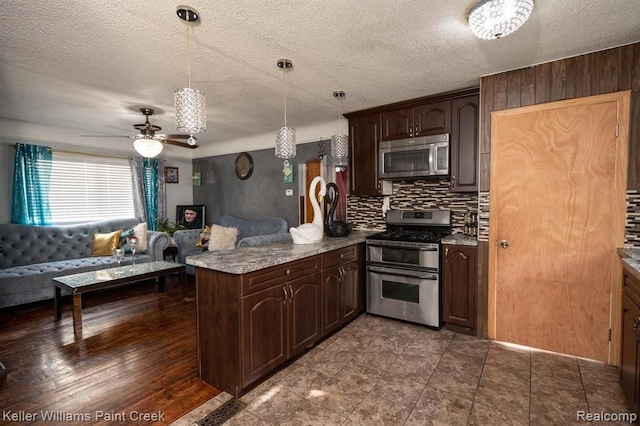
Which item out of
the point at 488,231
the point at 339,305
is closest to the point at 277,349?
the point at 339,305

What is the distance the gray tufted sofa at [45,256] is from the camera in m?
3.45

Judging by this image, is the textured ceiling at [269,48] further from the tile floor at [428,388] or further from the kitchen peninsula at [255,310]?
the tile floor at [428,388]

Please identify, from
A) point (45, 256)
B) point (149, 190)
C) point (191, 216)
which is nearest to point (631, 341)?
point (45, 256)

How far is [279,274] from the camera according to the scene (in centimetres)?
215

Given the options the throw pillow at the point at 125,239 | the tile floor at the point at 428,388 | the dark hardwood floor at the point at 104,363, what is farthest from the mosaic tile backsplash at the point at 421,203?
the throw pillow at the point at 125,239

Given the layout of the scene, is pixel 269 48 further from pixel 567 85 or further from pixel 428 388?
pixel 428 388

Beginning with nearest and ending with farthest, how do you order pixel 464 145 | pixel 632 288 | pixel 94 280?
pixel 632 288, pixel 464 145, pixel 94 280

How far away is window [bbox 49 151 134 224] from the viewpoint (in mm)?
4531

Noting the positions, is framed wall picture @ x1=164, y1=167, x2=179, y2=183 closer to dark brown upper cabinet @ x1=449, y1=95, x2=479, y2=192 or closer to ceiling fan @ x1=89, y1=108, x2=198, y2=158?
ceiling fan @ x1=89, y1=108, x2=198, y2=158

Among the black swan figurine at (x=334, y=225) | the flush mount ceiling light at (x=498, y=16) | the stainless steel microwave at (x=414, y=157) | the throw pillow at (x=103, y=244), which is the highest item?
the flush mount ceiling light at (x=498, y=16)

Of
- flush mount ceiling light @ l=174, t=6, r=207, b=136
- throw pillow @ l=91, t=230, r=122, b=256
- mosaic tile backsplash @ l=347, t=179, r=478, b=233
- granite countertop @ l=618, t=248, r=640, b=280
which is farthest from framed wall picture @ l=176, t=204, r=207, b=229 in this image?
granite countertop @ l=618, t=248, r=640, b=280

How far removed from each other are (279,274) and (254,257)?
8.5 inches

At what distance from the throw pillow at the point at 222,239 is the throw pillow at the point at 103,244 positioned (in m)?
1.38

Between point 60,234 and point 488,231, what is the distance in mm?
5424
